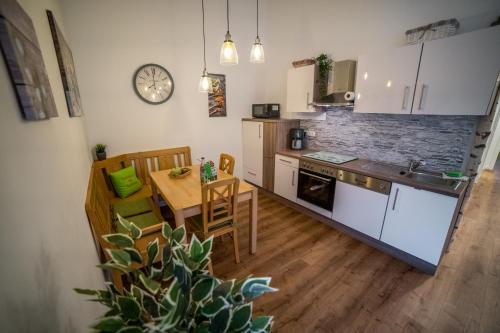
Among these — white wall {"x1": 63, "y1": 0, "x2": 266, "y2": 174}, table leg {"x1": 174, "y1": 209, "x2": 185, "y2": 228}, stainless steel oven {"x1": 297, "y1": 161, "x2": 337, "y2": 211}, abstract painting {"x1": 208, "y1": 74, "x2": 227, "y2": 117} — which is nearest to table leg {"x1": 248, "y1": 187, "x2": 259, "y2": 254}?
table leg {"x1": 174, "y1": 209, "x2": 185, "y2": 228}

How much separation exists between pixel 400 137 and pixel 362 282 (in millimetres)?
1682

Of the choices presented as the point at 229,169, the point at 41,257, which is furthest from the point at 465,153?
the point at 41,257

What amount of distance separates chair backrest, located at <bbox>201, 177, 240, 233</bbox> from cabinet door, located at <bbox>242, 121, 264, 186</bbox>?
1751mm

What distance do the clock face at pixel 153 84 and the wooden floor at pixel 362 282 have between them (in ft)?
7.41

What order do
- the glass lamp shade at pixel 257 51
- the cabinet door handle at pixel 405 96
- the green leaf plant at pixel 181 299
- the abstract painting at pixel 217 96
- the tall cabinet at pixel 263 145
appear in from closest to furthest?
1. the green leaf plant at pixel 181 299
2. the glass lamp shade at pixel 257 51
3. the cabinet door handle at pixel 405 96
4. the tall cabinet at pixel 263 145
5. the abstract painting at pixel 217 96

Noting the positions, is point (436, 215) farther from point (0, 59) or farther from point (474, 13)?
point (0, 59)

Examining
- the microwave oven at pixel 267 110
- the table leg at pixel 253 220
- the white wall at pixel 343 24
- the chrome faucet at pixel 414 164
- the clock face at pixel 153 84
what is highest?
the white wall at pixel 343 24

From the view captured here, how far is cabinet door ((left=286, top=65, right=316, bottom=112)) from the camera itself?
2932 mm

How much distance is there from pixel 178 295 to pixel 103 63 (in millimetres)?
3218

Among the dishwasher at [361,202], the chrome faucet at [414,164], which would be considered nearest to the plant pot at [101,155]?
the dishwasher at [361,202]

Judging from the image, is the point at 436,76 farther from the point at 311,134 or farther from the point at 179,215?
the point at 179,215

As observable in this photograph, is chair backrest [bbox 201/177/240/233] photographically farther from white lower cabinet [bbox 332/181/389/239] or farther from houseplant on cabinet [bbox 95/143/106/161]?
houseplant on cabinet [bbox 95/143/106/161]

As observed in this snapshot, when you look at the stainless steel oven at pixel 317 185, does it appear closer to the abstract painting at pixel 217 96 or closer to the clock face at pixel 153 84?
the abstract painting at pixel 217 96

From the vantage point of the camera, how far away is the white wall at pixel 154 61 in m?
2.58
